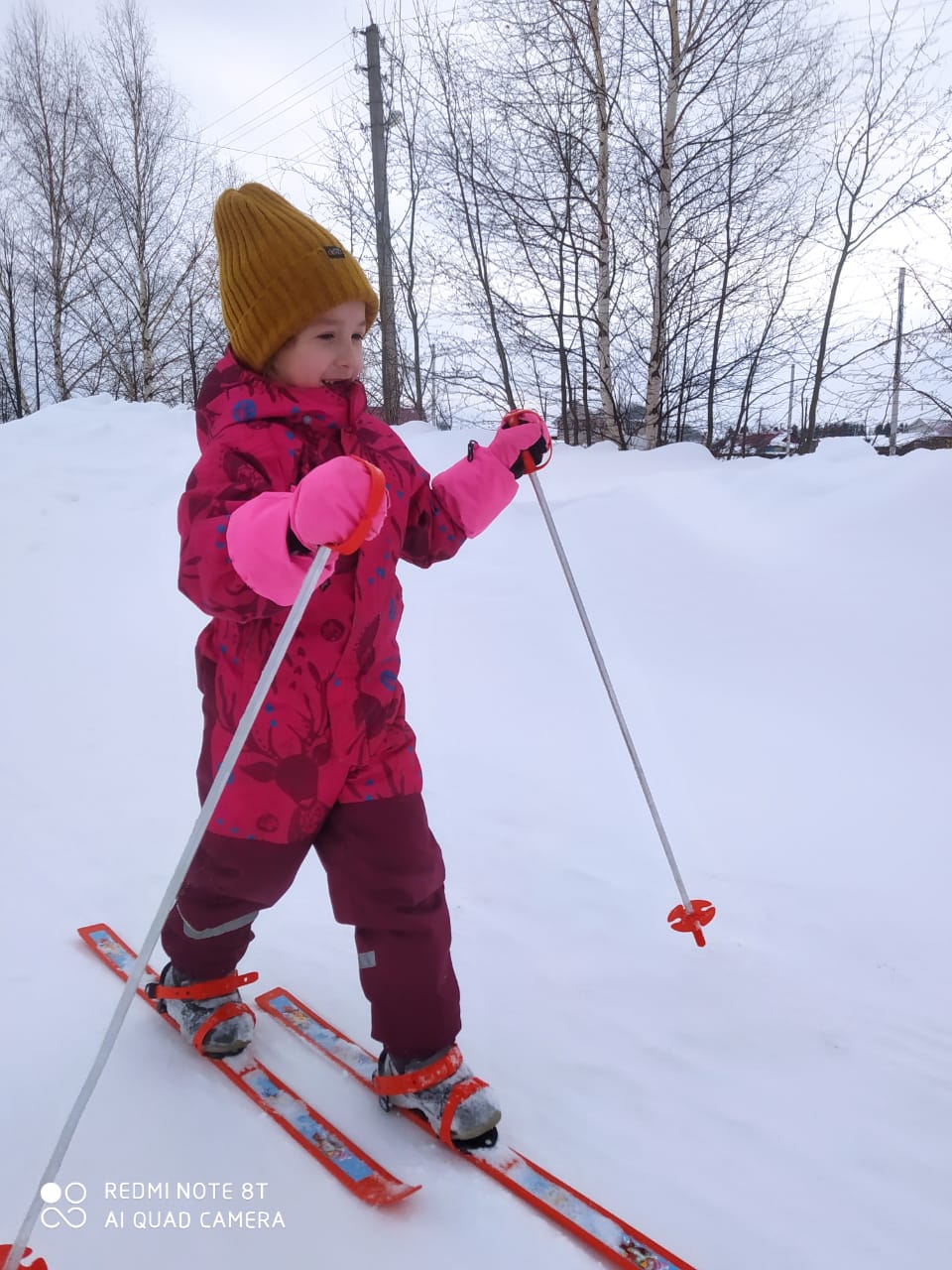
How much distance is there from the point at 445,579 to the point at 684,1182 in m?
3.33

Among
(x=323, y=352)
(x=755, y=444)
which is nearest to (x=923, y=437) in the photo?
(x=755, y=444)

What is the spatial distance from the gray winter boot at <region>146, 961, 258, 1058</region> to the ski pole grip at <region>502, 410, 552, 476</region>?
1.21 m

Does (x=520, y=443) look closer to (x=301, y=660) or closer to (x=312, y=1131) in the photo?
(x=301, y=660)

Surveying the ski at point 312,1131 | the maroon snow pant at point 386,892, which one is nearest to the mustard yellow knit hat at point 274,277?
the maroon snow pant at point 386,892

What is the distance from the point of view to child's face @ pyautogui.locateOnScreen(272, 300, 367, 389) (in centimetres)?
156

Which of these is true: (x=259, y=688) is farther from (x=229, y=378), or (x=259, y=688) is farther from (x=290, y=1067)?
(x=290, y=1067)

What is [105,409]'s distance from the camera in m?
7.71

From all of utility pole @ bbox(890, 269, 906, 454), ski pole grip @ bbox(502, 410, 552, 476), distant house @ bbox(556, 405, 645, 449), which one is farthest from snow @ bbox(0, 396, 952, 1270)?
utility pole @ bbox(890, 269, 906, 454)

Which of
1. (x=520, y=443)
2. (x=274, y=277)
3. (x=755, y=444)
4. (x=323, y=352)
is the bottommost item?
(x=520, y=443)

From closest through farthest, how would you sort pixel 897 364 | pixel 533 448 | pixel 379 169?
1. pixel 533 448
2. pixel 897 364
3. pixel 379 169

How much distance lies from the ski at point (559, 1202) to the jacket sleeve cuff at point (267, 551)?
1.00 m

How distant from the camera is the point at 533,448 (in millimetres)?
1898

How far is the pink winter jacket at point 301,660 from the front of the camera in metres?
1.50

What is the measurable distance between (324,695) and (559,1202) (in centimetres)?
90
